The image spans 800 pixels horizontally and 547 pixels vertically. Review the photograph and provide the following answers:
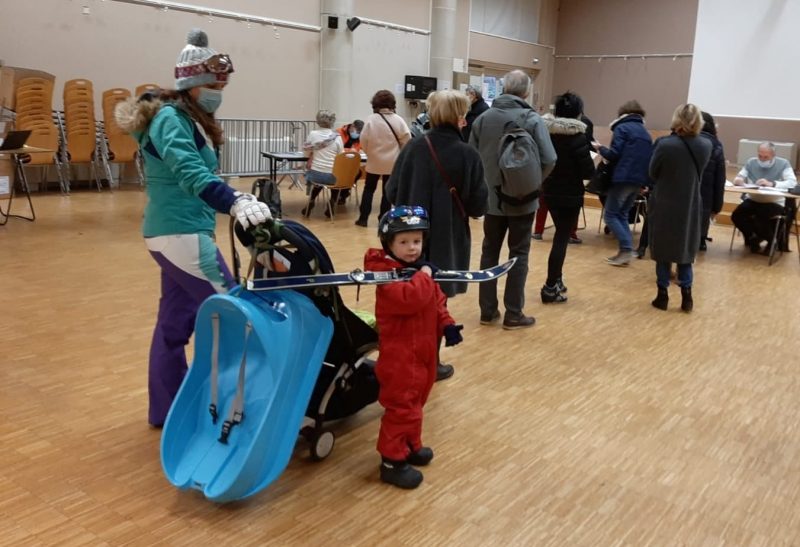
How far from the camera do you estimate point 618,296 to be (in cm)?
544

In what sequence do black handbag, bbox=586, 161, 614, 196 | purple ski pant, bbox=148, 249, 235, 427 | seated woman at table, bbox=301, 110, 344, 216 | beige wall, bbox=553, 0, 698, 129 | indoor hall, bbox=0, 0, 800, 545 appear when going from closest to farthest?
indoor hall, bbox=0, 0, 800, 545, purple ski pant, bbox=148, 249, 235, 427, black handbag, bbox=586, 161, 614, 196, seated woman at table, bbox=301, 110, 344, 216, beige wall, bbox=553, 0, 698, 129

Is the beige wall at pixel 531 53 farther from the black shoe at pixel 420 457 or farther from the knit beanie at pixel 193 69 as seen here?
the black shoe at pixel 420 457

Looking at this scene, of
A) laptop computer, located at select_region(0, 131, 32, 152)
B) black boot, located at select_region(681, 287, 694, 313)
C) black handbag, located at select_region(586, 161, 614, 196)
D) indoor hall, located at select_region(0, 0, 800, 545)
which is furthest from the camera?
black handbag, located at select_region(586, 161, 614, 196)

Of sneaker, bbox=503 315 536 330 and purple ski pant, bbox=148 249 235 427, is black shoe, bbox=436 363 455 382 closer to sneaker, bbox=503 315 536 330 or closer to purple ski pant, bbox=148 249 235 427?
sneaker, bbox=503 315 536 330

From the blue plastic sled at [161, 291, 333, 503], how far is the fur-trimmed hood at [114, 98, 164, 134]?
0.68 m

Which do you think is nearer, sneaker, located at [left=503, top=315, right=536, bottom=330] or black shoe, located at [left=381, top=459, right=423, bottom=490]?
black shoe, located at [left=381, top=459, right=423, bottom=490]

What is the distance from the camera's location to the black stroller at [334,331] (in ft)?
7.98

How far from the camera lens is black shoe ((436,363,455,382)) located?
11.9ft

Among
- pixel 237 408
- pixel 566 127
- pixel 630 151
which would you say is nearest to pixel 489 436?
pixel 237 408

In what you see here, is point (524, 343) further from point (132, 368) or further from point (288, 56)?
point (288, 56)

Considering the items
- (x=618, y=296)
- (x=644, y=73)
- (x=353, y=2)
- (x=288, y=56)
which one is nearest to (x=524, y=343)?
(x=618, y=296)

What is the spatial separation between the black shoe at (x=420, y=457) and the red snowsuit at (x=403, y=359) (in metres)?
0.13

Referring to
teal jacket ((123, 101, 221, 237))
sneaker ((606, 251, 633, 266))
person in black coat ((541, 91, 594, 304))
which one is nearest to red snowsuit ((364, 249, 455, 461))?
teal jacket ((123, 101, 221, 237))

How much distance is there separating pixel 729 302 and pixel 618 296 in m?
0.83
